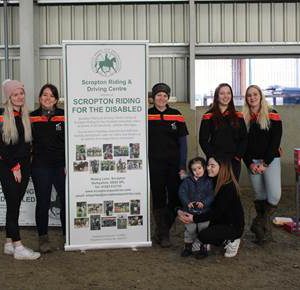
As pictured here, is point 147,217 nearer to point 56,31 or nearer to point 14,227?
point 14,227

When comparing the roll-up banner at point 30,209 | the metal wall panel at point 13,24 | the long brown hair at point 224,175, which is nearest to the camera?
the long brown hair at point 224,175

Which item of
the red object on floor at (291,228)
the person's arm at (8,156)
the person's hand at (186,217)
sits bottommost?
the red object on floor at (291,228)

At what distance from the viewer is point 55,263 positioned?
530 centimetres

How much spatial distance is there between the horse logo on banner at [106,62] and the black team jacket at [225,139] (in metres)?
1.13

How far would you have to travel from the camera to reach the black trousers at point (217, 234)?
5289mm

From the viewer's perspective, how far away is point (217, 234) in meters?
5.29

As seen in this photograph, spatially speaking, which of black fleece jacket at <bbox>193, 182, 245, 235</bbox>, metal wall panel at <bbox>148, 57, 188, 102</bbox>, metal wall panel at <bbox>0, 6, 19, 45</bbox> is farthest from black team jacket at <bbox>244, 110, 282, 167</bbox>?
metal wall panel at <bbox>0, 6, 19, 45</bbox>

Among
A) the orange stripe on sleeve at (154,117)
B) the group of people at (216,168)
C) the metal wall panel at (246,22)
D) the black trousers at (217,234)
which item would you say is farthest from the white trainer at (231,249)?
the metal wall panel at (246,22)

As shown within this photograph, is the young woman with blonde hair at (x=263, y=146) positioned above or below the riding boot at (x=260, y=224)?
above

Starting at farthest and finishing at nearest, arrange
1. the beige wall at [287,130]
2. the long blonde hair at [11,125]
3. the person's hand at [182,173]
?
the beige wall at [287,130] → the person's hand at [182,173] → the long blonde hair at [11,125]

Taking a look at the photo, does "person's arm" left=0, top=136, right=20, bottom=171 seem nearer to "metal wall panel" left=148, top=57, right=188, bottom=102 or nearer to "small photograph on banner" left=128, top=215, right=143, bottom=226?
"small photograph on banner" left=128, top=215, right=143, bottom=226

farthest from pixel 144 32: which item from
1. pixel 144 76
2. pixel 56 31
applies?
pixel 144 76

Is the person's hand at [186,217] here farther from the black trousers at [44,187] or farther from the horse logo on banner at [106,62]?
the horse logo on banner at [106,62]

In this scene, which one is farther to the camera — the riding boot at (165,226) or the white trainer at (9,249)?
the riding boot at (165,226)
